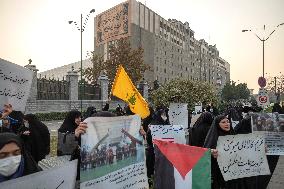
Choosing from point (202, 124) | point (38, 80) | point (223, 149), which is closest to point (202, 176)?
point (223, 149)

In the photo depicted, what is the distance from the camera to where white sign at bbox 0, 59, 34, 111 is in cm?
450

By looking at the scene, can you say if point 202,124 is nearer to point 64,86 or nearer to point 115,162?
point 115,162

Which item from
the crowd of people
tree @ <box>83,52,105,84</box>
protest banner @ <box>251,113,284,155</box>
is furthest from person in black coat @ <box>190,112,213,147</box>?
tree @ <box>83,52,105,84</box>

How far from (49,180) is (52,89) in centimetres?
2893

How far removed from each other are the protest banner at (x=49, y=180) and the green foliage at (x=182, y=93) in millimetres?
21569

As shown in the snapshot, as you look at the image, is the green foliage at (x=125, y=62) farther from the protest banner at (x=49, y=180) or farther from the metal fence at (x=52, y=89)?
the protest banner at (x=49, y=180)

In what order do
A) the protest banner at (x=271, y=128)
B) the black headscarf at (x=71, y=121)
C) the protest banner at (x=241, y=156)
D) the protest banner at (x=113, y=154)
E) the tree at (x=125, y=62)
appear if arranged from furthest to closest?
the tree at (x=125, y=62), the protest banner at (x=271, y=128), the black headscarf at (x=71, y=121), the protest banner at (x=241, y=156), the protest banner at (x=113, y=154)

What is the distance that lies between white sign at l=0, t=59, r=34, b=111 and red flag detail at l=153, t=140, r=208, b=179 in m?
1.99

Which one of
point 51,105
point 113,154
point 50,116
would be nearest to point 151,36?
point 51,105

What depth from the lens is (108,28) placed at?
77875 millimetres

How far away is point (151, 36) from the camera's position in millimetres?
78188

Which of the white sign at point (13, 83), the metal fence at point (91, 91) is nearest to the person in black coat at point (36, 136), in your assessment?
the white sign at point (13, 83)

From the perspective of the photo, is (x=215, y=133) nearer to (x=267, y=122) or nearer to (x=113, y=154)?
(x=267, y=122)

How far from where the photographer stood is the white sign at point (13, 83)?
14.8ft
